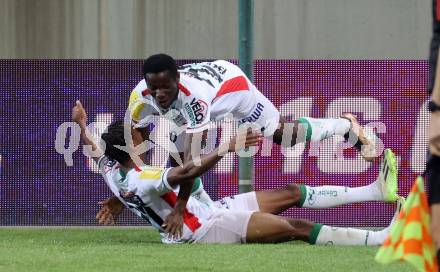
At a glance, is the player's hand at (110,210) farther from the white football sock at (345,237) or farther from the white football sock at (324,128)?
the white football sock at (324,128)

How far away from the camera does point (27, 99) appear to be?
1165 centimetres

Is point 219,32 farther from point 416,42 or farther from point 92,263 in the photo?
point 92,263

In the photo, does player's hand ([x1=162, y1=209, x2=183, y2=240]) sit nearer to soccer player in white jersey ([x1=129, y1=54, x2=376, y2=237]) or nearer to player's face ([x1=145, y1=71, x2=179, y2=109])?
soccer player in white jersey ([x1=129, y1=54, x2=376, y2=237])

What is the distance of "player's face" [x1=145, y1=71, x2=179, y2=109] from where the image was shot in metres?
8.63

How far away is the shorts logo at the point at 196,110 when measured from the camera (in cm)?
867

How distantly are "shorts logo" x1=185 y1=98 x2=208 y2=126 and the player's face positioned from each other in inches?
5.7

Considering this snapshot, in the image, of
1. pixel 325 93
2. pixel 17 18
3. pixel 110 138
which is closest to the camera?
pixel 110 138

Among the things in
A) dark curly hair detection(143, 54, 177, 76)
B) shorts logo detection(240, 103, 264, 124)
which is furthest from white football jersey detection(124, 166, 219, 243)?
shorts logo detection(240, 103, 264, 124)

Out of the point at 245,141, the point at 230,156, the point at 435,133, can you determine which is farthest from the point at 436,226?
the point at 230,156

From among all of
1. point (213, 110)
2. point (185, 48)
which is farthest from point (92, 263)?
point (185, 48)

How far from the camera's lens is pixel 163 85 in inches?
340

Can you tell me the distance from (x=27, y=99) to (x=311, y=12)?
17.2 feet

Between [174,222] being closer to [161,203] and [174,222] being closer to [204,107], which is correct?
[161,203]

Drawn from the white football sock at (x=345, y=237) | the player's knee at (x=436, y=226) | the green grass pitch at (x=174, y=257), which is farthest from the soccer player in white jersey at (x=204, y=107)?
the player's knee at (x=436, y=226)
